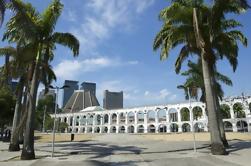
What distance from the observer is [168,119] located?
103 m

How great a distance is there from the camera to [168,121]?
10350cm

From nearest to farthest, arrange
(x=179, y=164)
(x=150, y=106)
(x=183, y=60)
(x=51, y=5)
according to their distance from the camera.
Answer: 1. (x=179, y=164)
2. (x=51, y=5)
3. (x=183, y=60)
4. (x=150, y=106)

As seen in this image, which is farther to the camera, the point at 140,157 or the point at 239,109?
Result: the point at 239,109

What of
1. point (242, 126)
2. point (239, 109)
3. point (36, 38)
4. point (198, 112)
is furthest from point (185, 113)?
point (36, 38)

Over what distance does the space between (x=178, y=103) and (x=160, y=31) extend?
271ft

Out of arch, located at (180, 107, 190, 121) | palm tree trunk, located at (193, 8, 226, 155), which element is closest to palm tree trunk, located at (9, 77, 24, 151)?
palm tree trunk, located at (193, 8, 226, 155)

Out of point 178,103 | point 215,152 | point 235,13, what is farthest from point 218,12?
point 178,103

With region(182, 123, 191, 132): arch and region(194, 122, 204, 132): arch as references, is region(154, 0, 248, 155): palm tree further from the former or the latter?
region(182, 123, 191, 132): arch

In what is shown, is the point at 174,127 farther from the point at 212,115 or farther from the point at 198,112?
the point at 212,115

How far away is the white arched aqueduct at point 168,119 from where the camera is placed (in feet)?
295

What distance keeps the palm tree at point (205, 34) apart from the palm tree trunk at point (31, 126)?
9.99 metres

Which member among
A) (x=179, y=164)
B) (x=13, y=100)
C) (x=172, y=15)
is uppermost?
(x=172, y=15)

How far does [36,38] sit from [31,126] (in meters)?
6.36

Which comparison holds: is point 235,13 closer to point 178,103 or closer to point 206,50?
point 206,50
